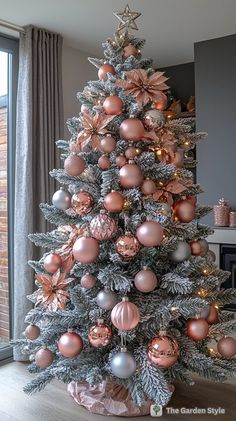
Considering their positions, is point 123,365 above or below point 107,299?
below

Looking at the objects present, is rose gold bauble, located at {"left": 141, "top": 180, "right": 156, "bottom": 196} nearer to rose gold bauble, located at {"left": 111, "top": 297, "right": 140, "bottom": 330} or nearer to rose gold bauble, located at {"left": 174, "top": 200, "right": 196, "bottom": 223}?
rose gold bauble, located at {"left": 174, "top": 200, "right": 196, "bottom": 223}

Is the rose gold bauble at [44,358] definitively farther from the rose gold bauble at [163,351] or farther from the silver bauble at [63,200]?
the silver bauble at [63,200]

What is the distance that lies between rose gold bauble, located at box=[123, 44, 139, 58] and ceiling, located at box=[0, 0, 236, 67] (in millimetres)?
845

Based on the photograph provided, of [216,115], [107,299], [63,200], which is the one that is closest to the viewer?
[107,299]

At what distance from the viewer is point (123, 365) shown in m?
1.54

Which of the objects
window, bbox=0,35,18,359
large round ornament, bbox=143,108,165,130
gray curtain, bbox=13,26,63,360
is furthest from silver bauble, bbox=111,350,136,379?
window, bbox=0,35,18,359

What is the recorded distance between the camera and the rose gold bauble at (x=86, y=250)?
1593 mm

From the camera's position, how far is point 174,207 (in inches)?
71.3

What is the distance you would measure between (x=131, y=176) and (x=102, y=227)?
0.75ft

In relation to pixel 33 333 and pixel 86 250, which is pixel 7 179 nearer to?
pixel 33 333

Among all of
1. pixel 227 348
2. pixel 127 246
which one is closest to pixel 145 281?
pixel 127 246

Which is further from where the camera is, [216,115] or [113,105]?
[216,115]

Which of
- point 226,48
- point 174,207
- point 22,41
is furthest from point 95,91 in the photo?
point 226,48

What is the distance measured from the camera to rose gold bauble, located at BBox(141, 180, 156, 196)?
1.65m
